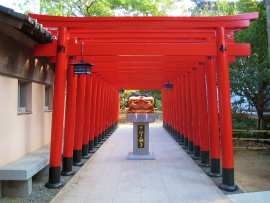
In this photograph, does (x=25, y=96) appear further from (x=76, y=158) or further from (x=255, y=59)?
(x=255, y=59)

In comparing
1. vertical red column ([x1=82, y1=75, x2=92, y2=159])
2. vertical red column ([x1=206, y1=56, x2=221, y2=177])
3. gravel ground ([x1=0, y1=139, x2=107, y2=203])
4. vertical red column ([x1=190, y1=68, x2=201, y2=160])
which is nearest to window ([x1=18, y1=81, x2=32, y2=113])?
gravel ground ([x1=0, y1=139, x2=107, y2=203])

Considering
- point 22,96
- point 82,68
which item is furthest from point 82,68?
point 22,96

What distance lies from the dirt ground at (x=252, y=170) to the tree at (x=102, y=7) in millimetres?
12334

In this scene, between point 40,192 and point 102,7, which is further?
point 102,7

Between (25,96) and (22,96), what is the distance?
3.7 inches

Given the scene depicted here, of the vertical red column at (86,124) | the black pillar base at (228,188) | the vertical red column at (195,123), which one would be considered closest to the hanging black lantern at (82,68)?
the vertical red column at (86,124)

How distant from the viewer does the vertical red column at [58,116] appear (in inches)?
213

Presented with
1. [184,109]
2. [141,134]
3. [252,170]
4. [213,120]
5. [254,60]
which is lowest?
[252,170]

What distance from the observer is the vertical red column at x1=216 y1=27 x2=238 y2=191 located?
532cm

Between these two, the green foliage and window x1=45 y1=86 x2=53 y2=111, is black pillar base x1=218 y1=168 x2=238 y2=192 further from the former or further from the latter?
the green foliage

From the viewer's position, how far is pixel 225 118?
17.6 ft

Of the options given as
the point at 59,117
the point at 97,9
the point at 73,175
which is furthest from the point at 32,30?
the point at 97,9

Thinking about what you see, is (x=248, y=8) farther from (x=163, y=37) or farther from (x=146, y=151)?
(x=146, y=151)

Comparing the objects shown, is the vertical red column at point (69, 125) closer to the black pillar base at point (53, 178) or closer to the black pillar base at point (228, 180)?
the black pillar base at point (53, 178)
